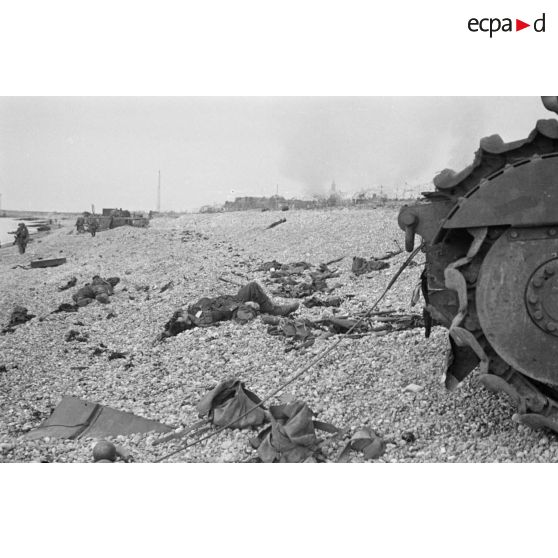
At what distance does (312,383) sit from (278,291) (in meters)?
4.88

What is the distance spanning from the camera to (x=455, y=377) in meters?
4.21

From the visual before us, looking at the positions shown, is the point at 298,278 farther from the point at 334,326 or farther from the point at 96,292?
the point at 334,326

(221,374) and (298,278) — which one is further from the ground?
(298,278)

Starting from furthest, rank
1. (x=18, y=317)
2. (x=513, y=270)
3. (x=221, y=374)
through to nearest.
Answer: (x=18, y=317) < (x=221, y=374) < (x=513, y=270)

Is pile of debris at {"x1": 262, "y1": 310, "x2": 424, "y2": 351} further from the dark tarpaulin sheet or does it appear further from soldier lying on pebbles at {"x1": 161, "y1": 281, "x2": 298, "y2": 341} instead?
the dark tarpaulin sheet

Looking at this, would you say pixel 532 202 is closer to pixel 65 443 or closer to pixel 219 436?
pixel 219 436

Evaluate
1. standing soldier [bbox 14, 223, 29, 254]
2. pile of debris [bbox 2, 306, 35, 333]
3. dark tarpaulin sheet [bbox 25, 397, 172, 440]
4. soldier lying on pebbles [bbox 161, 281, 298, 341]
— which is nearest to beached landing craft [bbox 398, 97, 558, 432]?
dark tarpaulin sheet [bbox 25, 397, 172, 440]

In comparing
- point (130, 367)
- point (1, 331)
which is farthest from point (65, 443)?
point (1, 331)

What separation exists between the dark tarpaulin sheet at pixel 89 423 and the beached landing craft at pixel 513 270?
9.07 feet

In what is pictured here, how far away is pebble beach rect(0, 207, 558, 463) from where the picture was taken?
4508 millimetres

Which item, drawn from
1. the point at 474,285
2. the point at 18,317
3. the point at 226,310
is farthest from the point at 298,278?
the point at 474,285

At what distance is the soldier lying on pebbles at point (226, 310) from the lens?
8.24 metres

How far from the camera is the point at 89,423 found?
17.8 feet

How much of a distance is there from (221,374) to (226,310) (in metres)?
2.02
